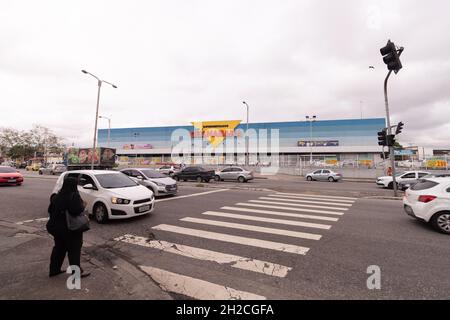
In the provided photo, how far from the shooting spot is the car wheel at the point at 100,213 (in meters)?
7.14

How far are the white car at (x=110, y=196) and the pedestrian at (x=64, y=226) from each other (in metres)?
3.43

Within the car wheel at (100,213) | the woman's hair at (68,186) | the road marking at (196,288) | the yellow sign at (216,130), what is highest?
the yellow sign at (216,130)

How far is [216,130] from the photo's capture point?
53812mm

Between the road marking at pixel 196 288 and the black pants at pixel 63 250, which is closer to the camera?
the road marking at pixel 196 288

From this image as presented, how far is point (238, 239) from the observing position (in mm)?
5656

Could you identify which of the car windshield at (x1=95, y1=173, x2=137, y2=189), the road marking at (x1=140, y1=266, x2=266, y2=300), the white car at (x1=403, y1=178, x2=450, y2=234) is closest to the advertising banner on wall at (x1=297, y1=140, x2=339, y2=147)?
the white car at (x1=403, y1=178, x2=450, y2=234)

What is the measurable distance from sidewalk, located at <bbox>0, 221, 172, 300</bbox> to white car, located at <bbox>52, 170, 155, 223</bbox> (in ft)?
6.36

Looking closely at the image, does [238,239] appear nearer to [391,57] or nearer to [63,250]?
[63,250]

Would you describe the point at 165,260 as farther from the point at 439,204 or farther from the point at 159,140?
the point at 159,140

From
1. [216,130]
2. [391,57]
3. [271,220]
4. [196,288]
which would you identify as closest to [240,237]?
[271,220]

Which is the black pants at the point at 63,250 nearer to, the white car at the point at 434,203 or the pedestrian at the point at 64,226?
the pedestrian at the point at 64,226

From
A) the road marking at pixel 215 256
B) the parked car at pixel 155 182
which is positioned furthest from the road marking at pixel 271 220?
the parked car at pixel 155 182
